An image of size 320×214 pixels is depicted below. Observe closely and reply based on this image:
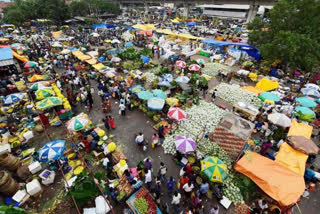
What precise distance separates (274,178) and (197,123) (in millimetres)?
5781

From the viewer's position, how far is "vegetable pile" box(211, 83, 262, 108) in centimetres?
1434

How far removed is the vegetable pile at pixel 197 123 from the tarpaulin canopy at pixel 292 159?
14.0 feet

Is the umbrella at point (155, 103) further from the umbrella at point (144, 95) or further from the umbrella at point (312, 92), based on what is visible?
the umbrella at point (312, 92)

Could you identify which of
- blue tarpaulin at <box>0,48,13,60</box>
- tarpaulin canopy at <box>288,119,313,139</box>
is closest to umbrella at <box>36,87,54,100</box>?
blue tarpaulin at <box>0,48,13,60</box>

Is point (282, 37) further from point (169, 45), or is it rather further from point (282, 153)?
point (169, 45)

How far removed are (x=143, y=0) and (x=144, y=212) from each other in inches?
3007

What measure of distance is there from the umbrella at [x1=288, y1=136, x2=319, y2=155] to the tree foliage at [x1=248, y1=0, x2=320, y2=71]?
11.2m

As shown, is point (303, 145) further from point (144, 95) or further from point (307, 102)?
point (144, 95)

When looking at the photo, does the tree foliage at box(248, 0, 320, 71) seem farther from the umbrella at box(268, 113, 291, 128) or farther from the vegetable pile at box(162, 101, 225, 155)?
the vegetable pile at box(162, 101, 225, 155)

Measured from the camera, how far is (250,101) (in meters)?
14.3

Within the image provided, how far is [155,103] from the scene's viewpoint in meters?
11.8

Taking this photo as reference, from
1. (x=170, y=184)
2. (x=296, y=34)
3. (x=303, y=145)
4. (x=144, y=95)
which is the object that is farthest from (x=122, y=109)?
(x=296, y=34)

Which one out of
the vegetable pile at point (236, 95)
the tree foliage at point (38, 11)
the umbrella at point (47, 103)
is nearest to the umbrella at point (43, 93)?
the umbrella at point (47, 103)

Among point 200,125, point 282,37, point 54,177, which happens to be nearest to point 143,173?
point 54,177
